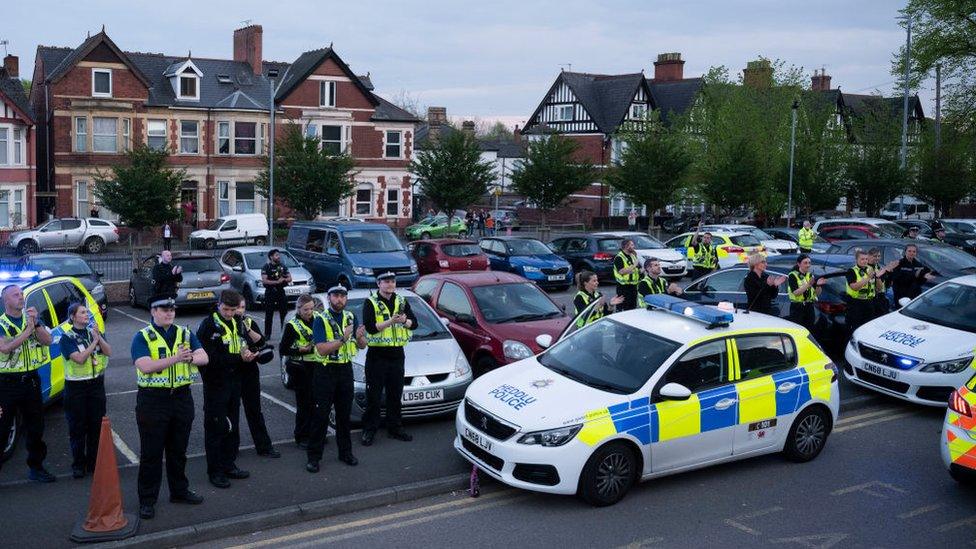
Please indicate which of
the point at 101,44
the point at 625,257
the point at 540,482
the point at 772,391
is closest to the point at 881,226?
the point at 625,257

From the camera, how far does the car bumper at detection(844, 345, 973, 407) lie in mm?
10602

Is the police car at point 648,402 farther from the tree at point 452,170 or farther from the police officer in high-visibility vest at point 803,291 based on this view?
the tree at point 452,170

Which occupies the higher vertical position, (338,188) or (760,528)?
(338,188)

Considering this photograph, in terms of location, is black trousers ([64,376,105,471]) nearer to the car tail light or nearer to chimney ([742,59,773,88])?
the car tail light

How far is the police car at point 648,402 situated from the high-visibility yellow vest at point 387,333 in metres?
1.14

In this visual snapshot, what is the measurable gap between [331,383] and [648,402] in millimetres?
2939

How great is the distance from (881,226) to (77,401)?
27.4 m

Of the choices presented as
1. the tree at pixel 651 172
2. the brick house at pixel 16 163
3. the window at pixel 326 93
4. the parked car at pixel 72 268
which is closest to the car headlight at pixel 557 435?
the parked car at pixel 72 268

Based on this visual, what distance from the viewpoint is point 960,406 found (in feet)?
26.1

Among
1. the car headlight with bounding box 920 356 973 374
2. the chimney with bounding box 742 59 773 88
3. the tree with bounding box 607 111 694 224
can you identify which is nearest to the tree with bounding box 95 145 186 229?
the tree with bounding box 607 111 694 224

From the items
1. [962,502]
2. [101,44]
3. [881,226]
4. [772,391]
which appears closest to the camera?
[962,502]

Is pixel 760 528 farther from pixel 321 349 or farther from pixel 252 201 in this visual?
pixel 252 201

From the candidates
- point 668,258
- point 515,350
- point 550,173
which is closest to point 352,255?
point 668,258

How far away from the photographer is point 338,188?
35.8 meters
